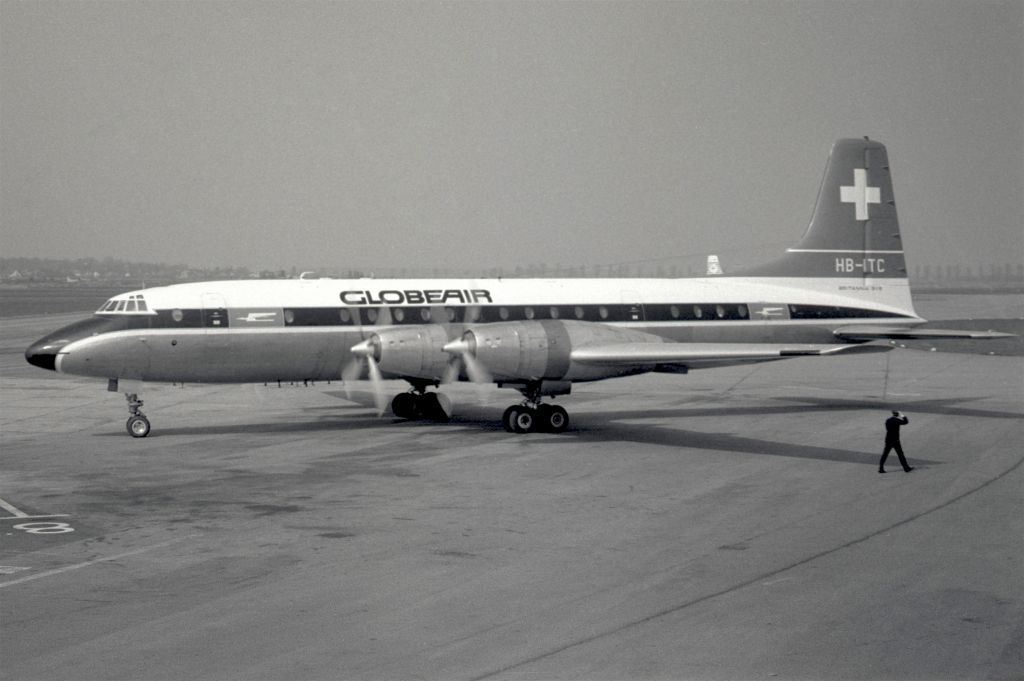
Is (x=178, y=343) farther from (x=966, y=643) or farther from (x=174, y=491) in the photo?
(x=966, y=643)

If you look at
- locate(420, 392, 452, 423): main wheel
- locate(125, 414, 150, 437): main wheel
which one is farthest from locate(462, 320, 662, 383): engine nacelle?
locate(125, 414, 150, 437): main wheel

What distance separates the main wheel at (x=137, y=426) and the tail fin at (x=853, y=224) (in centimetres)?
1998

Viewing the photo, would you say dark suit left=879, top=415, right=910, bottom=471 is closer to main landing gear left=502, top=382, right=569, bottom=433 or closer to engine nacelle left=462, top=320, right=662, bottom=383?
engine nacelle left=462, top=320, right=662, bottom=383

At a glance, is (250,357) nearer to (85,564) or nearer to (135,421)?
(135,421)

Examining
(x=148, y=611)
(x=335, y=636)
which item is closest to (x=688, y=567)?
(x=335, y=636)

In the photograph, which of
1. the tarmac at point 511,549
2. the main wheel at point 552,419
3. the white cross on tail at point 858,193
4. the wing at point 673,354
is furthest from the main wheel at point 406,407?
the white cross on tail at point 858,193

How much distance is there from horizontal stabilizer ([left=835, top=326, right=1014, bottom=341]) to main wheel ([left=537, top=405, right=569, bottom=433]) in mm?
10518

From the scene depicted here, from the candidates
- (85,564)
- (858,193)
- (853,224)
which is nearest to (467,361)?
(85,564)

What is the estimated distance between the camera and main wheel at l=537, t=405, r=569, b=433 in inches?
1110

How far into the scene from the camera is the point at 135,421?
2792 cm

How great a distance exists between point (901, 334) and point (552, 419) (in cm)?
1135

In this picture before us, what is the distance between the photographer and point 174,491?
20641mm

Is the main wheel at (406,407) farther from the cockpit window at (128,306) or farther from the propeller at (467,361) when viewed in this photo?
the cockpit window at (128,306)

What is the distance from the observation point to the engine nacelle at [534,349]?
26594 mm
